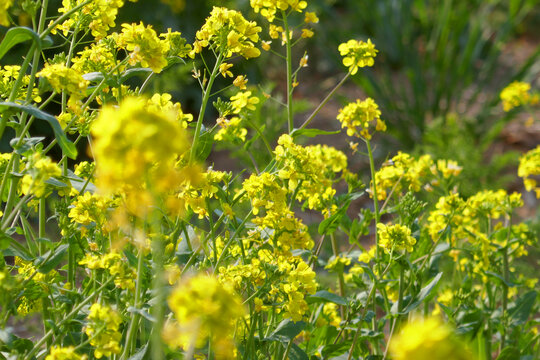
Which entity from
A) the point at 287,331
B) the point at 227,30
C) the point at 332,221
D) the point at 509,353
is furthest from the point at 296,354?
the point at 227,30

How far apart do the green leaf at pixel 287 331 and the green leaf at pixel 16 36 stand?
72cm

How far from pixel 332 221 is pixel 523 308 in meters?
0.75

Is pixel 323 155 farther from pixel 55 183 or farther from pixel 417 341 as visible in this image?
pixel 417 341

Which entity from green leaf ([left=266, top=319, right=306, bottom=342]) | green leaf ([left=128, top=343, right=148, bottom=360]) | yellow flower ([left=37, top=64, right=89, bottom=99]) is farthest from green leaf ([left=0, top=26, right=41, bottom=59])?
green leaf ([left=266, top=319, right=306, bottom=342])

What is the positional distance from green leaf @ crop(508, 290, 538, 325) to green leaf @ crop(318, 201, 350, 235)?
690 millimetres

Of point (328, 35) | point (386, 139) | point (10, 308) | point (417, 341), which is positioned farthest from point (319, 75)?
point (417, 341)

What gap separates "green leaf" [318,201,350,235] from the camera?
5.02 feet

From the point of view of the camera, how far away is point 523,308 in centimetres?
190

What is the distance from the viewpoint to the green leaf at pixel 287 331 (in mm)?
1302

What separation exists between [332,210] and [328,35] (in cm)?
381

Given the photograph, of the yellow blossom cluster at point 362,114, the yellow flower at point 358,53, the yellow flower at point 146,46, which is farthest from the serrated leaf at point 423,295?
the yellow flower at point 146,46

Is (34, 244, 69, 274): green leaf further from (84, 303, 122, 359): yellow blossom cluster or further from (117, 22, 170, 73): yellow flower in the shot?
(117, 22, 170, 73): yellow flower

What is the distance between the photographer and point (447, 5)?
15.9 feet

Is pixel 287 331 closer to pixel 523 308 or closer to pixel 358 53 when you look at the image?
pixel 358 53
